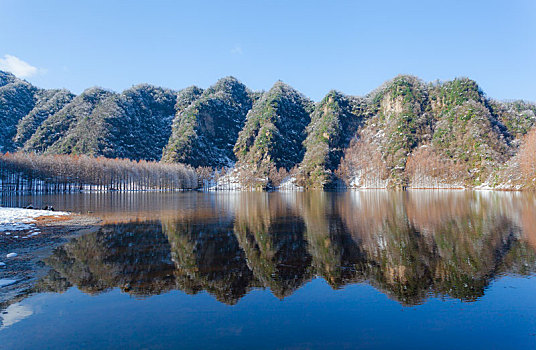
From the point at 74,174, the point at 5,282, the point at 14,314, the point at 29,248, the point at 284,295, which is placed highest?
the point at 74,174

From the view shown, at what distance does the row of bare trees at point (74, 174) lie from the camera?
13112 cm

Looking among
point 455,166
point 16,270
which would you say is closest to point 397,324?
point 16,270

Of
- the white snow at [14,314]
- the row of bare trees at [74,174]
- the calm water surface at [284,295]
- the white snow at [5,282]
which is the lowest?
the calm water surface at [284,295]

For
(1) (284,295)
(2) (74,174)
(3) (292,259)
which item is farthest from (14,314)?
(2) (74,174)

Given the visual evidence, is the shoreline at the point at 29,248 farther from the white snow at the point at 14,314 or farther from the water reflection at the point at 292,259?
the water reflection at the point at 292,259

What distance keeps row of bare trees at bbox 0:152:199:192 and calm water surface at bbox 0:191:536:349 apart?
13780 cm

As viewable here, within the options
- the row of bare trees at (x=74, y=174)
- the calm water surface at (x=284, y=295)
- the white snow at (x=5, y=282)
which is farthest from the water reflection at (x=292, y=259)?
the row of bare trees at (x=74, y=174)

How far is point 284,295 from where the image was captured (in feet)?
49.3

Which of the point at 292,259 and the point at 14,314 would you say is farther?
the point at 292,259

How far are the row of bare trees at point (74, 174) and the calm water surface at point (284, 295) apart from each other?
137798 mm

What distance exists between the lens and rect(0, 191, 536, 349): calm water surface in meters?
10.8

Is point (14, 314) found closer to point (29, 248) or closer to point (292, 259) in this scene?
point (29, 248)

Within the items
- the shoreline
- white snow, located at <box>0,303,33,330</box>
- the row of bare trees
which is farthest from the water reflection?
the row of bare trees

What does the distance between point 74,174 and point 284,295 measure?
16113 cm
